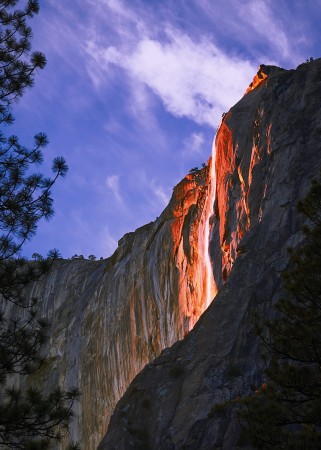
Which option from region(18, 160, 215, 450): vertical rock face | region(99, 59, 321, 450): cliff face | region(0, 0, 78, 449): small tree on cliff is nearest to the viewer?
region(0, 0, 78, 449): small tree on cliff

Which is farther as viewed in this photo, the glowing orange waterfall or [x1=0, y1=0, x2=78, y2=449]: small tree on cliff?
the glowing orange waterfall

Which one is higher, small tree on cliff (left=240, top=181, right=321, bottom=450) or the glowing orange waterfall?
the glowing orange waterfall

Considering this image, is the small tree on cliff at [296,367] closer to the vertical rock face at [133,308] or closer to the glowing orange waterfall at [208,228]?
the glowing orange waterfall at [208,228]

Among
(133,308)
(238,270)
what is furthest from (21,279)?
(133,308)

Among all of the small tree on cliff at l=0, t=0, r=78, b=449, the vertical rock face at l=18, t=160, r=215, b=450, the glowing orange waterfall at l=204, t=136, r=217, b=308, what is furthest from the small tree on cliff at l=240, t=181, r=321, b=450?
the vertical rock face at l=18, t=160, r=215, b=450

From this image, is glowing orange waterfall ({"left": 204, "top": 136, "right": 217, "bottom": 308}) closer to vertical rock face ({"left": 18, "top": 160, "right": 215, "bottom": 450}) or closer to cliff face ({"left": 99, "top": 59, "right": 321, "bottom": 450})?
vertical rock face ({"left": 18, "top": 160, "right": 215, "bottom": 450})

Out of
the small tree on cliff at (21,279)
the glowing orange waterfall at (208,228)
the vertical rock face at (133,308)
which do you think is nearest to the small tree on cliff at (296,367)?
the small tree on cliff at (21,279)

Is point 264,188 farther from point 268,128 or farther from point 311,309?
point 311,309
